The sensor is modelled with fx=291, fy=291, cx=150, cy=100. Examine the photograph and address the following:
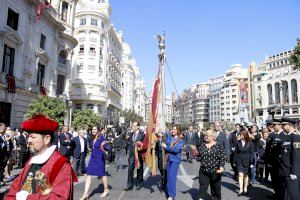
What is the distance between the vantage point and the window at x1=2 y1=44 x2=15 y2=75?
73.0ft

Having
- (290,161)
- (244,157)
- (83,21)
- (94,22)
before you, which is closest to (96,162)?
(244,157)

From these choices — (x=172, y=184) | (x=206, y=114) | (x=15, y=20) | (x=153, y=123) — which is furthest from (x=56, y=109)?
(x=206, y=114)

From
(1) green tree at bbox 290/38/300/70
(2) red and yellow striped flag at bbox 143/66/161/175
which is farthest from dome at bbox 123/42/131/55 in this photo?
(2) red and yellow striped flag at bbox 143/66/161/175

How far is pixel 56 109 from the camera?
23.2 m

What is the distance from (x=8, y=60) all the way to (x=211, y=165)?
20.9 meters

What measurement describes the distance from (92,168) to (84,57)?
1772 inches

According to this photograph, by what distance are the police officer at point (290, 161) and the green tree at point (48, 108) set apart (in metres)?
18.9

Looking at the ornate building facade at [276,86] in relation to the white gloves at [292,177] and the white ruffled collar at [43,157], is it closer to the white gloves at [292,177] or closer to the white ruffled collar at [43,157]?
the white gloves at [292,177]

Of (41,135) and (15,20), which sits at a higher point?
(15,20)

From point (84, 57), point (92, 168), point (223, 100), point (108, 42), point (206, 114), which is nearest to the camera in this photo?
point (92, 168)

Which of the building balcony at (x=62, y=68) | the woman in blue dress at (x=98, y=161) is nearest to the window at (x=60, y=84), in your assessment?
the building balcony at (x=62, y=68)

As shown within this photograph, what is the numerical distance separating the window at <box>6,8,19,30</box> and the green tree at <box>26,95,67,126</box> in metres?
6.08

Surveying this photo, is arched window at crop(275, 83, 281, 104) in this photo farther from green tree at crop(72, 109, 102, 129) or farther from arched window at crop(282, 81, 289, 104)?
green tree at crop(72, 109, 102, 129)

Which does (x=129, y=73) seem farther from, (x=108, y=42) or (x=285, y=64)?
(x=285, y=64)
